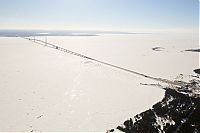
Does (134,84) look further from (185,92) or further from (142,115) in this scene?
(142,115)

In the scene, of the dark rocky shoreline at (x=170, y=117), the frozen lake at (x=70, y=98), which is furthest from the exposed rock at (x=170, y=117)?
the frozen lake at (x=70, y=98)

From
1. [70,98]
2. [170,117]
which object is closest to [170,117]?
[170,117]

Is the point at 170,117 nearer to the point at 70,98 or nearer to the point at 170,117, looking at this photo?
the point at 170,117

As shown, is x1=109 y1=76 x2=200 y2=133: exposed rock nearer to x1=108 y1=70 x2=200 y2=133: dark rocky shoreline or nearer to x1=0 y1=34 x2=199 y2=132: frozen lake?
x1=108 y1=70 x2=200 y2=133: dark rocky shoreline

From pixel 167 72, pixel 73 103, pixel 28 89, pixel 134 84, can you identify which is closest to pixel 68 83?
pixel 28 89

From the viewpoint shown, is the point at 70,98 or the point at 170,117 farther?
the point at 70,98

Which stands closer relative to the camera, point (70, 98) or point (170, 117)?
point (170, 117)

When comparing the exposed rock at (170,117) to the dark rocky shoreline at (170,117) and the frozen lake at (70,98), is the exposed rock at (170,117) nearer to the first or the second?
the dark rocky shoreline at (170,117)

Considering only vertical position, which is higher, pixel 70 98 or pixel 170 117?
pixel 70 98
